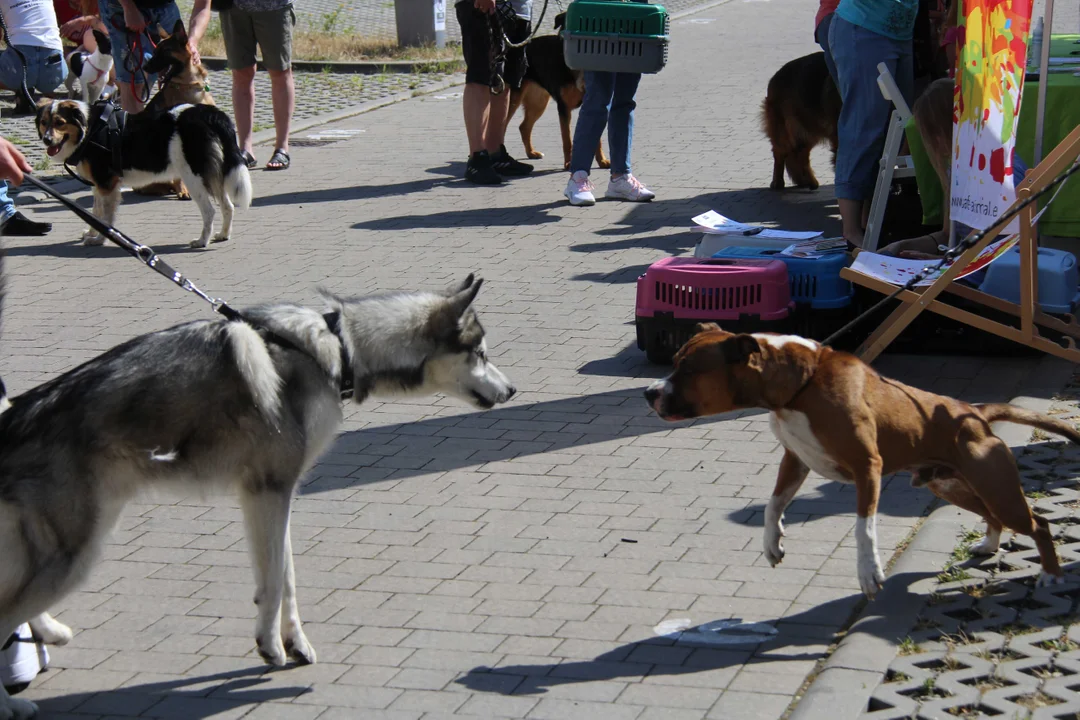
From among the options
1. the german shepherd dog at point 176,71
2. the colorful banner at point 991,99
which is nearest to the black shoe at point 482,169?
the german shepherd dog at point 176,71

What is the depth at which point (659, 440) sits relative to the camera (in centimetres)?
578

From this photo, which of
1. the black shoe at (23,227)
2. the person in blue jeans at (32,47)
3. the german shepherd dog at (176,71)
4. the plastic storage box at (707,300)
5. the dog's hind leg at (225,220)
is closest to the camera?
the plastic storage box at (707,300)

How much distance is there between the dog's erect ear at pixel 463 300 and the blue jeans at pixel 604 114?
596 cm

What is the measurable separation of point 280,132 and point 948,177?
683cm

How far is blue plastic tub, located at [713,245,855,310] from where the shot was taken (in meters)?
6.55

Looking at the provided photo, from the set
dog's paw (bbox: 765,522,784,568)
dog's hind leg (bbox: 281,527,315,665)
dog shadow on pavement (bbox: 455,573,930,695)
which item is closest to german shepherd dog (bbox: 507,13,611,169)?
dog's paw (bbox: 765,522,784,568)

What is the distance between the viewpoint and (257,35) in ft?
35.9

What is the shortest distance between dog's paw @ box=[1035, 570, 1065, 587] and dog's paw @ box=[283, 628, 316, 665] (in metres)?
2.41

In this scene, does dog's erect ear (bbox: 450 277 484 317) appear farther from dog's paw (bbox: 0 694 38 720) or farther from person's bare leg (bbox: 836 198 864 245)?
person's bare leg (bbox: 836 198 864 245)

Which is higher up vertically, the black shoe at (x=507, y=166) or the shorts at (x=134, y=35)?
the shorts at (x=134, y=35)

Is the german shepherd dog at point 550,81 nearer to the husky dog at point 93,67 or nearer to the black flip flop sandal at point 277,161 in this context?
the black flip flop sandal at point 277,161

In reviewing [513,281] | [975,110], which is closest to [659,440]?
[975,110]

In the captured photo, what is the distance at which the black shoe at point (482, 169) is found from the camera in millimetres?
10945

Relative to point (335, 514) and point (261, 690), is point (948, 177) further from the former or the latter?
point (261, 690)
